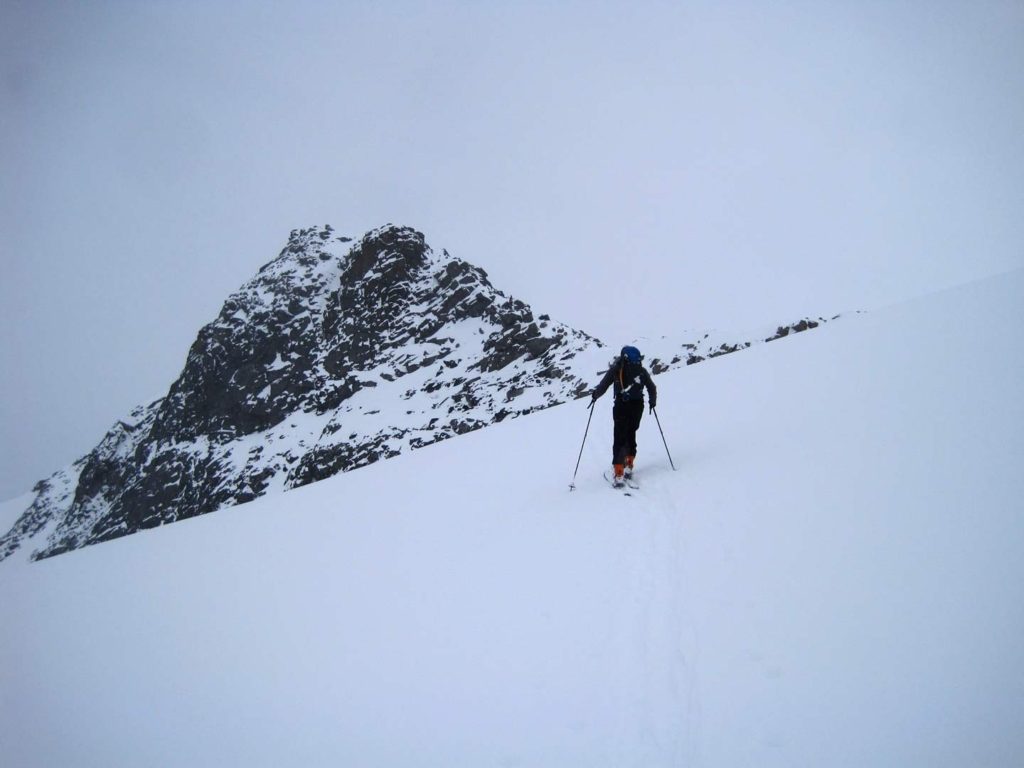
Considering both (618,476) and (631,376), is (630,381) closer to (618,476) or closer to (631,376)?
(631,376)

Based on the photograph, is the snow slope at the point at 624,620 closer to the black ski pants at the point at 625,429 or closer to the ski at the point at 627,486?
the ski at the point at 627,486

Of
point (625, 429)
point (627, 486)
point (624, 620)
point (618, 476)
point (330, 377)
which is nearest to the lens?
point (624, 620)

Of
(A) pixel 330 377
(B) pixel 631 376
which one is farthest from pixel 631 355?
(A) pixel 330 377

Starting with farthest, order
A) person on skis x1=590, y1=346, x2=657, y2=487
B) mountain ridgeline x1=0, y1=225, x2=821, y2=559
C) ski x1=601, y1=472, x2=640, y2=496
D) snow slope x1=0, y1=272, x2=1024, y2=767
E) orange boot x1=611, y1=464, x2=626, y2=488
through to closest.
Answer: mountain ridgeline x1=0, y1=225, x2=821, y2=559
person on skis x1=590, y1=346, x2=657, y2=487
orange boot x1=611, y1=464, x2=626, y2=488
ski x1=601, y1=472, x2=640, y2=496
snow slope x1=0, y1=272, x2=1024, y2=767

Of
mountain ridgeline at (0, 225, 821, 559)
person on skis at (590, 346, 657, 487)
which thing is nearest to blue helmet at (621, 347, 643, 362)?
person on skis at (590, 346, 657, 487)

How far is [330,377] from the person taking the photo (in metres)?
91.1

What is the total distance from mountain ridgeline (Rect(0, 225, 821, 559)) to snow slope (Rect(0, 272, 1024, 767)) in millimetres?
→ 46395

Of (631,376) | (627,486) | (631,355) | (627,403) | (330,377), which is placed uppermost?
(330,377)

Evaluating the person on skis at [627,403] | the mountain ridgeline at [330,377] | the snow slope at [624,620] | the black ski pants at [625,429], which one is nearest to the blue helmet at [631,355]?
the person on skis at [627,403]

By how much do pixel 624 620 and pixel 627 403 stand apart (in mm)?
4785

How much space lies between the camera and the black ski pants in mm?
8555

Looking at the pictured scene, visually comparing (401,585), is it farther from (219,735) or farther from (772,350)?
(772,350)

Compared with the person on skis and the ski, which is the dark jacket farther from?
the ski

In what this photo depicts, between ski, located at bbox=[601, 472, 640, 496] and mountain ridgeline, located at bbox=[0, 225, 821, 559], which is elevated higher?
mountain ridgeline, located at bbox=[0, 225, 821, 559]
